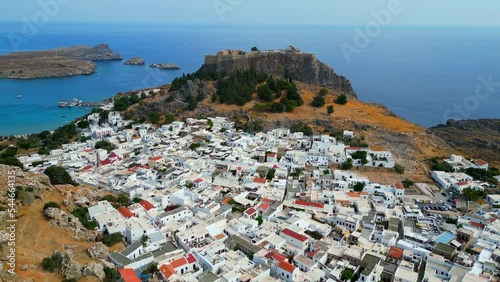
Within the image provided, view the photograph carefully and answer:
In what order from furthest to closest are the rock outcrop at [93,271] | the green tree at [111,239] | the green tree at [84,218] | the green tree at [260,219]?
the green tree at [260,219]
the green tree at [84,218]
the green tree at [111,239]
the rock outcrop at [93,271]

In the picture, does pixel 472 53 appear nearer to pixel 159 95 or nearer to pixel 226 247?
pixel 159 95

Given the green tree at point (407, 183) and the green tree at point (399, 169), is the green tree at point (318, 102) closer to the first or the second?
the green tree at point (399, 169)

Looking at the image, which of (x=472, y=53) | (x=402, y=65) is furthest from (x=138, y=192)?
(x=472, y=53)

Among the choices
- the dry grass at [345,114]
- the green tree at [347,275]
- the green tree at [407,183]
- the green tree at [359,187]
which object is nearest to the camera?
the green tree at [347,275]

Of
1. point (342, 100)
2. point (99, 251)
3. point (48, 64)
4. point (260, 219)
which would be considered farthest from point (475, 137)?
point (48, 64)

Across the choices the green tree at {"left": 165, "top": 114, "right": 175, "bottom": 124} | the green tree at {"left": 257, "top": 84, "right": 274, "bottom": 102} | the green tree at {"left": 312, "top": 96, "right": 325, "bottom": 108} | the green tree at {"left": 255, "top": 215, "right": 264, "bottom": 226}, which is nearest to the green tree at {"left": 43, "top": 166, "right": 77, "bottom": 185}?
the green tree at {"left": 255, "top": 215, "right": 264, "bottom": 226}

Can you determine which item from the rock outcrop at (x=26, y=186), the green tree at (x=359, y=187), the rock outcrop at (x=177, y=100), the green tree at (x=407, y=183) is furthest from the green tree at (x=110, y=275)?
the rock outcrop at (x=177, y=100)
